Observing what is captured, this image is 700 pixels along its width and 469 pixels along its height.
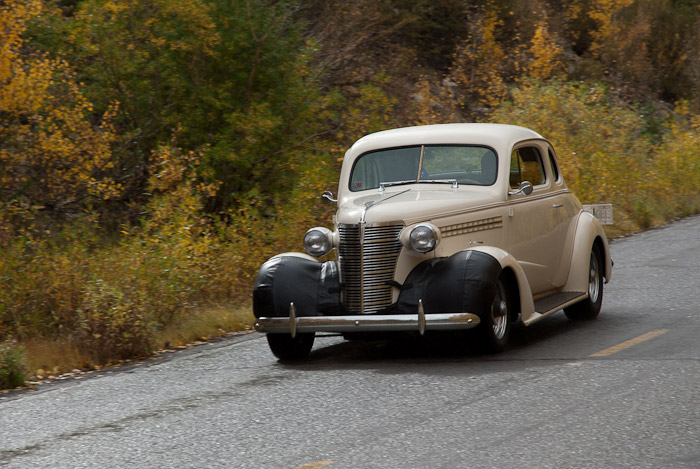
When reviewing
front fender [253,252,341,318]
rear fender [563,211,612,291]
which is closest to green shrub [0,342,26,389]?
front fender [253,252,341,318]

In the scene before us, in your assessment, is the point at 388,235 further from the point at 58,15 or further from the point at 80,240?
the point at 58,15

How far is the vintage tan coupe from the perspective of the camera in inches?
302

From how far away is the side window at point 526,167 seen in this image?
9.09m

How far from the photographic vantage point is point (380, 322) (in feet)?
24.7

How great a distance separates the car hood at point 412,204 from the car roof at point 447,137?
1.87ft

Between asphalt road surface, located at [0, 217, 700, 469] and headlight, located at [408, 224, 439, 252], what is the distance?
3.05ft

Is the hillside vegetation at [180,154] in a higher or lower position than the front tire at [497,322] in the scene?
higher

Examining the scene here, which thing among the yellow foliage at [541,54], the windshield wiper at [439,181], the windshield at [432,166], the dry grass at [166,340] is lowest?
the dry grass at [166,340]

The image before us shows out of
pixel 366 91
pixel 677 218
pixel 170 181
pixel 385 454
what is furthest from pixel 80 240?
pixel 677 218

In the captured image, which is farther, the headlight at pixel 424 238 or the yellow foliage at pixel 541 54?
the yellow foliage at pixel 541 54

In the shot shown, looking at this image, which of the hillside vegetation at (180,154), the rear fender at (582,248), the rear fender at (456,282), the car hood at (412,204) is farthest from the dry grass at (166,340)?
the rear fender at (582,248)

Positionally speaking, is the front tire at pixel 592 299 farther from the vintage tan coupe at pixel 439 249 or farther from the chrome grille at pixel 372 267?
the chrome grille at pixel 372 267

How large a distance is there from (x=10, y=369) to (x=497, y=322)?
405 cm

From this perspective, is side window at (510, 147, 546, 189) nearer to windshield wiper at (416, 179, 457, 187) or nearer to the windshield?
the windshield
